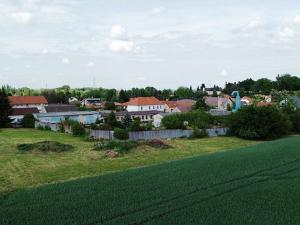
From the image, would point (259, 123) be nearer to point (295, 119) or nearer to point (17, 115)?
point (295, 119)

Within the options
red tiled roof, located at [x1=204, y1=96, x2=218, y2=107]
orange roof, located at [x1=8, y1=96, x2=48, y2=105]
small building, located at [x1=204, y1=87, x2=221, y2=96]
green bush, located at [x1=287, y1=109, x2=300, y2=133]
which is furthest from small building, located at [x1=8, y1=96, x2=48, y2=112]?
small building, located at [x1=204, y1=87, x2=221, y2=96]

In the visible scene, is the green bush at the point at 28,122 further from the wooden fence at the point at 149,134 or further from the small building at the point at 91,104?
the small building at the point at 91,104

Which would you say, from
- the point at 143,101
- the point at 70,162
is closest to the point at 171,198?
the point at 70,162

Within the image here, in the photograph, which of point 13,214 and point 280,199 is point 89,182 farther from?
point 280,199

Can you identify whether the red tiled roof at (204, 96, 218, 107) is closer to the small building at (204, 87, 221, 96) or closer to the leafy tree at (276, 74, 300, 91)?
the leafy tree at (276, 74, 300, 91)

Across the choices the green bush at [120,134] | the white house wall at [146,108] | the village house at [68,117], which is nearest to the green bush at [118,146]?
the green bush at [120,134]

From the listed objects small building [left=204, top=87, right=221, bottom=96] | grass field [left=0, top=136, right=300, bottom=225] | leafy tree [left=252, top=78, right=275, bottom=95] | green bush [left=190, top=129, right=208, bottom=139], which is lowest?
Answer: green bush [left=190, top=129, right=208, bottom=139]
